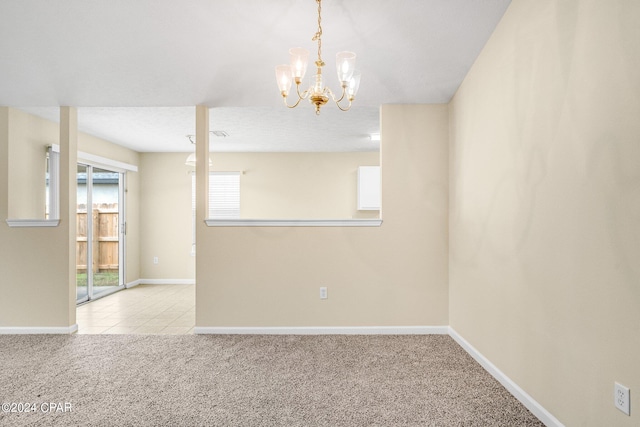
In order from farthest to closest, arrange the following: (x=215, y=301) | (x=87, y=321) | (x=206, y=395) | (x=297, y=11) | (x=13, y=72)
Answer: (x=87, y=321)
(x=215, y=301)
(x=13, y=72)
(x=297, y=11)
(x=206, y=395)

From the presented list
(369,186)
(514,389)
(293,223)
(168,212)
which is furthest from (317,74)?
(168,212)

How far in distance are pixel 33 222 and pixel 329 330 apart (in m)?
3.20

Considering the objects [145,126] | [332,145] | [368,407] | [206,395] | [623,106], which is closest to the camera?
[623,106]

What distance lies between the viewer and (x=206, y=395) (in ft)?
7.50

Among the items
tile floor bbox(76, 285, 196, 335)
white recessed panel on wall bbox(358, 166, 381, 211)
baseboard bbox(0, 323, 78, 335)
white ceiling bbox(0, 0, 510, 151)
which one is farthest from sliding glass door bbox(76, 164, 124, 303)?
white recessed panel on wall bbox(358, 166, 381, 211)

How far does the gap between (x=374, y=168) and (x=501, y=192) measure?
3.48m

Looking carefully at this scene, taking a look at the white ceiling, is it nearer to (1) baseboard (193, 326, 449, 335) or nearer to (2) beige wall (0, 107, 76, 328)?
(2) beige wall (0, 107, 76, 328)

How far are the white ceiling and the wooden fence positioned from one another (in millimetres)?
1716

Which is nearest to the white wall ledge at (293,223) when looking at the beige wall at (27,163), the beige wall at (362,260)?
the beige wall at (362,260)

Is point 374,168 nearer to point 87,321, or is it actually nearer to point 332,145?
point 332,145

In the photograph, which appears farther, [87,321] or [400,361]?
[87,321]

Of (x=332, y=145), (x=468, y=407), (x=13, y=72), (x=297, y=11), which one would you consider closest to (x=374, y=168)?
(x=332, y=145)

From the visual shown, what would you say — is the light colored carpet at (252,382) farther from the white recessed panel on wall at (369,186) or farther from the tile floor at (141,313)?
the white recessed panel on wall at (369,186)

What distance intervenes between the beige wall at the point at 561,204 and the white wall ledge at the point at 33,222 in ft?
13.4
